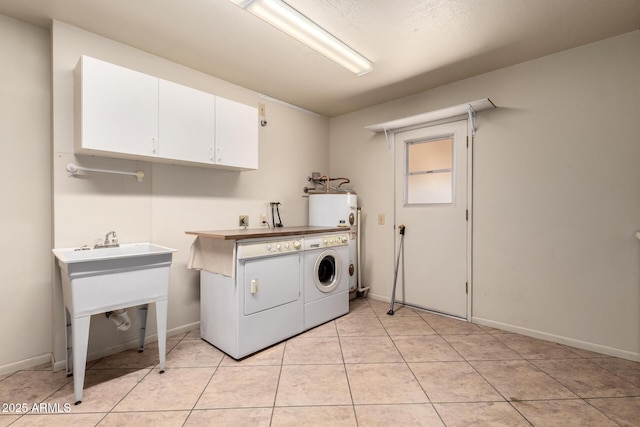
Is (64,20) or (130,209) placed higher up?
(64,20)

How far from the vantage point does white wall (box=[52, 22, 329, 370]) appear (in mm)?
2139

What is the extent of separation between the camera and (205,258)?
2.49 m

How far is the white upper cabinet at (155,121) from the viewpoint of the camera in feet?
6.59

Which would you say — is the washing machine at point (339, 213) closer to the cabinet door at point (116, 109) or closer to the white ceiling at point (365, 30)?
the white ceiling at point (365, 30)

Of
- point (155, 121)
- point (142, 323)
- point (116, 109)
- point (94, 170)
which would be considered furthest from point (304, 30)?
point (142, 323)

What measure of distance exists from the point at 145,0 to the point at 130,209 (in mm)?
1534

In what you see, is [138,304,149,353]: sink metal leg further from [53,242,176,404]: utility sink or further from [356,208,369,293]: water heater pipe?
[356,208,369,293]: water heater pipe

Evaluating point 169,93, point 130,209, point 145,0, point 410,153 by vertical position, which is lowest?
point 130,209

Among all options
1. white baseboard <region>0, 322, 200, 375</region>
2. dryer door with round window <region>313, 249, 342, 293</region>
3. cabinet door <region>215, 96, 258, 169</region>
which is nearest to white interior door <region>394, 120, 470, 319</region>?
dryer door with round window <region>313, 249, 342, 293</region>

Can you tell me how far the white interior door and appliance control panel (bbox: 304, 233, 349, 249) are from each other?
0.83 m

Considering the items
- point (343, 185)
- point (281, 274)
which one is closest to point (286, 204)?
point (343, 185)

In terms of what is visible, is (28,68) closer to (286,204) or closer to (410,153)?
(286,204)

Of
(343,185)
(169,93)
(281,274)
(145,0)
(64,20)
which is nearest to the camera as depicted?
(145,0)

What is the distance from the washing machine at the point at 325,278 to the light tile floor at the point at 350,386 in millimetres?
307
